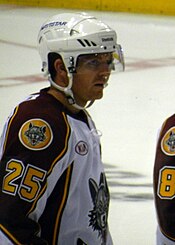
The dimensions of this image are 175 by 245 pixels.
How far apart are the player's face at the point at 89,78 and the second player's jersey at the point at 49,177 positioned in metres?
0.05

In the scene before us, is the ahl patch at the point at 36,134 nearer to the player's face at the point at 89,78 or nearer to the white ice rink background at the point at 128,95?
the player's face at the point at 89,78

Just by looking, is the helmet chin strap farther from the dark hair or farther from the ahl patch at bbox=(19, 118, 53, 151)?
the ahl patch at bbox=(19, 118, 53, 151)

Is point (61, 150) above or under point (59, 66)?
under

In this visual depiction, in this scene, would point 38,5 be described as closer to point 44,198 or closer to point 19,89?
point 19,89

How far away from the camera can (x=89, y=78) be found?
1953mm

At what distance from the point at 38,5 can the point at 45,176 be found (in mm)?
8780

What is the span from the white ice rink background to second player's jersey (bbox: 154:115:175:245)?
1499mm

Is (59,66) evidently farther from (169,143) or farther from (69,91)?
(169,143)

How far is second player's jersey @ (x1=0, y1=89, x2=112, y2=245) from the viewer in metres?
1.81

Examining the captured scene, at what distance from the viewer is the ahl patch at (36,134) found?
1.82 meters

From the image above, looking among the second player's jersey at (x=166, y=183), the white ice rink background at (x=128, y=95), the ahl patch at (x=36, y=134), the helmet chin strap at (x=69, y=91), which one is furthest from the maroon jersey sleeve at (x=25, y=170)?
the white ice rink background at (x=128, y=95)

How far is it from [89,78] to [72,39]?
0.31 ft

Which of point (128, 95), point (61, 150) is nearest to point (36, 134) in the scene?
point (61, 150)

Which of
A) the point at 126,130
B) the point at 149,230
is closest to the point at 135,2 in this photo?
the point at 126,130
